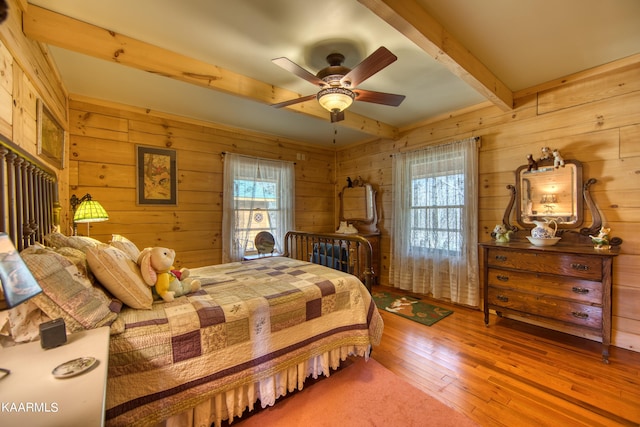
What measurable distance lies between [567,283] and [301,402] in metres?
2.30

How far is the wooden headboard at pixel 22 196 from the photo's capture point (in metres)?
1.19

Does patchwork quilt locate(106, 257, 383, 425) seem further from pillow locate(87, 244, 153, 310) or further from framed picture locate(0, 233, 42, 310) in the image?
framed picture locate(0, 233, 42, 310)

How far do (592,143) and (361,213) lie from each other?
276 cm

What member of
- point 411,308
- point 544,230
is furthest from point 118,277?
point 544,230

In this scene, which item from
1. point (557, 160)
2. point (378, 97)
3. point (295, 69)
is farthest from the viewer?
point (557, 160)

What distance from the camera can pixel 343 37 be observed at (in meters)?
1.84

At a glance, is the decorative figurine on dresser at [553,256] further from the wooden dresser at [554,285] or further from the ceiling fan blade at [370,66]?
the ceiling fan blade at [370,66]

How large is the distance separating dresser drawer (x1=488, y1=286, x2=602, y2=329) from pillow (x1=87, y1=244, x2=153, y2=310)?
2.90 meters

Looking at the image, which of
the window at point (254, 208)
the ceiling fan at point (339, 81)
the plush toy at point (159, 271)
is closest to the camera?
the plush toy at point (159, 271)

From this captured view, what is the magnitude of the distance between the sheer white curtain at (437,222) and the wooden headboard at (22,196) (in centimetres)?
360

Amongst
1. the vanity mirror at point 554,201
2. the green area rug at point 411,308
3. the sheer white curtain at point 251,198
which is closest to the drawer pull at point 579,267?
the vanity mirror at point 554,201

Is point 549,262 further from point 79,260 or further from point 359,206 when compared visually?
point 79,260

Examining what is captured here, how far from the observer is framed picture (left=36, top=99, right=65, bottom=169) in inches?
72.2

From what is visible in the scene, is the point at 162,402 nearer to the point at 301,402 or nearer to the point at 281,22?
the point at 301,402
